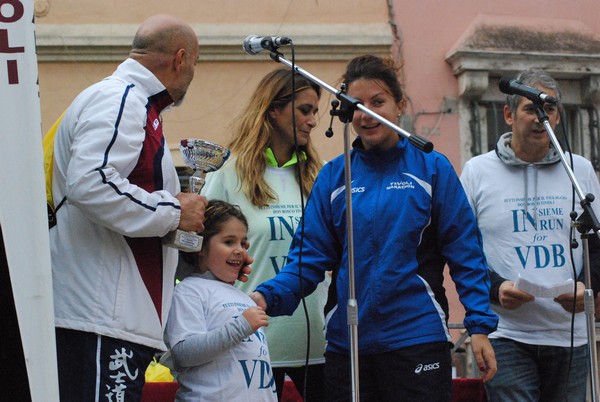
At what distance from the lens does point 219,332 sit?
4012mm

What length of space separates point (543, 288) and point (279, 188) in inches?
47.9

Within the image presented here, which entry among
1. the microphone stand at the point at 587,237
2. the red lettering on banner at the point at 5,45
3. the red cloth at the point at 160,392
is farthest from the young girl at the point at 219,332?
the red lettering on banner at the point at 5,45

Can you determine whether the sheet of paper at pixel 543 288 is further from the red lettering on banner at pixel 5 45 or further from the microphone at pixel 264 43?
the red lettering on banner at pixel 5 45

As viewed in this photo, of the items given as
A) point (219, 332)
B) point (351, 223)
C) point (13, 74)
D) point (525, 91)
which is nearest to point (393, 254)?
point (351, 223)

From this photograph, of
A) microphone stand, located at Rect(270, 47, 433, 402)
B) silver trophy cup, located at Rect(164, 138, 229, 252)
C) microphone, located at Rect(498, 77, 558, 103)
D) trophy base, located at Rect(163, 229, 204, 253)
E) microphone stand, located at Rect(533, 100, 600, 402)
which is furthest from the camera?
microphone, located at Rect(498, 77, 558, 103)

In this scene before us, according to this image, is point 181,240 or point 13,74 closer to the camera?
point 13,74

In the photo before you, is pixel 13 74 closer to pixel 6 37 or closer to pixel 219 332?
pixel 6 37

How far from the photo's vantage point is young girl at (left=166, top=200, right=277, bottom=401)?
4020 mm

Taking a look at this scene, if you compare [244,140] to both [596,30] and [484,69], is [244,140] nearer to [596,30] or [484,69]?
[484,69]

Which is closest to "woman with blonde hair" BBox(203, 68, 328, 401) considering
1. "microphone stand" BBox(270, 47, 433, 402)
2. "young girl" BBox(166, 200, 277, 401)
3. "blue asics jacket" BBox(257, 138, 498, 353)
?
"blue asics jacket" BBox(257, 138, 498, 353)

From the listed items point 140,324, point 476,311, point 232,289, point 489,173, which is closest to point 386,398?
point 476,311

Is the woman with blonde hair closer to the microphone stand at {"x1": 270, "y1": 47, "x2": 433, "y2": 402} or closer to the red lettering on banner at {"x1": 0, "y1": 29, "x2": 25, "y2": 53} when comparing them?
the microphone stand at {"x1": 270, "y1": 47, "x2": 433, "y2": 402}

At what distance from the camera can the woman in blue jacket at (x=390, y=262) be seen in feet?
13.4

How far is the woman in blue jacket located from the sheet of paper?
0.48 meters
